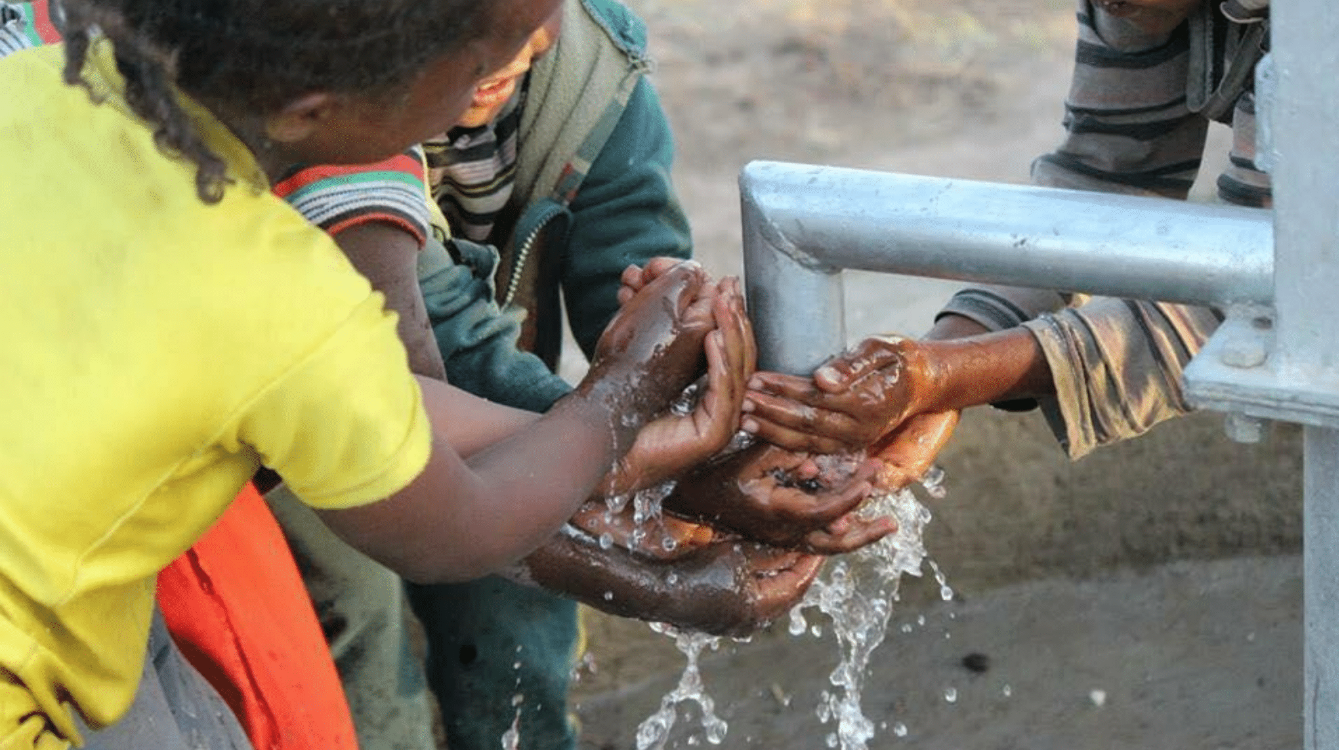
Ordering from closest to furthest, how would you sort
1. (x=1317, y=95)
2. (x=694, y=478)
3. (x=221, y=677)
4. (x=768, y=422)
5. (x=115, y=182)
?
(x=1317, y=95) < (x=115, y=182) < (x=221, y=677) < (x=768, y=422) < (x=694, y=478)

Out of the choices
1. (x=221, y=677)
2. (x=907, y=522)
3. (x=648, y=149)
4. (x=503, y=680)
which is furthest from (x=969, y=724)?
(x=221, y=677)

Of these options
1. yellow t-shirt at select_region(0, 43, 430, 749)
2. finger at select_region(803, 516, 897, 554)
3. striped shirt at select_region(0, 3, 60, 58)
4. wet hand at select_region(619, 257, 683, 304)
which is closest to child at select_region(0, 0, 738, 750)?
yellow t-shirt at select_region(0, 43, 430, 749)

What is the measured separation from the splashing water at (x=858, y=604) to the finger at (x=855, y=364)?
0.42 metres

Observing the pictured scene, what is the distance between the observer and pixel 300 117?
1444mm

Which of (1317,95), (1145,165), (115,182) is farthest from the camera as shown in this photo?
(1145,165)

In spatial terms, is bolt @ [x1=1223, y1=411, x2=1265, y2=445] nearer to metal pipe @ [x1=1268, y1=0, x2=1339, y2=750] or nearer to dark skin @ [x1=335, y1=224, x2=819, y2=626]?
metal pipe @ [x1=1268, y1=0, x2=1339, y2=750]

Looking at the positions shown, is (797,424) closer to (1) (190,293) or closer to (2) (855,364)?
(2) (855,364)

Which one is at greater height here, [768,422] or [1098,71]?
[1098,71]

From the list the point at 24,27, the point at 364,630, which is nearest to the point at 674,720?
the point at 364,630

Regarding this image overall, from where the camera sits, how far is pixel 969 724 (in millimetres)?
2998

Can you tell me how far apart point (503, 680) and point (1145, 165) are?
3.14ft

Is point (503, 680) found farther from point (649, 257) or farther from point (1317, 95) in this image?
point (1317, 95)

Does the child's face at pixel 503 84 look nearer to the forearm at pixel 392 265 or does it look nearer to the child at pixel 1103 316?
the forearm at pixel 392 265

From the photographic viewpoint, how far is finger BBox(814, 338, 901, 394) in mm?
2004
